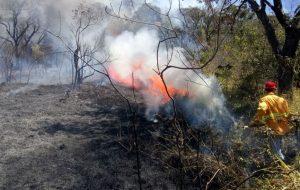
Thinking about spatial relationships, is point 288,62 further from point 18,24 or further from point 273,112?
point 18,24

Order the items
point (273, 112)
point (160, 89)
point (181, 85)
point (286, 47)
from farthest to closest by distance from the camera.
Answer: point (160, 89)
point (181, 85)
point (286, 47)
point (273, 112)

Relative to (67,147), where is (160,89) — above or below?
above

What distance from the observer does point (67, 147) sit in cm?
954

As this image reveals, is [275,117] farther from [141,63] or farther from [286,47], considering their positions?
[141,63]

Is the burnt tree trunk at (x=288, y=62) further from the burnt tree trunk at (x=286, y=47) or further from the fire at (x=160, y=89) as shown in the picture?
the fire at (x=160, y=89)

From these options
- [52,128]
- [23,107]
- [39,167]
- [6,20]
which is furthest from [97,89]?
[6,20]

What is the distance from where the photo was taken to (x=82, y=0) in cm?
3531

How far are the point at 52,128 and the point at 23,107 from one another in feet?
10.3

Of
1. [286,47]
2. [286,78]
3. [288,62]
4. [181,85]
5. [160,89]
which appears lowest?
[160,89]

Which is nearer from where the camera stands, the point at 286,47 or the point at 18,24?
the point at 286,47

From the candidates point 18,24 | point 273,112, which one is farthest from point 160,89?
point 18,24

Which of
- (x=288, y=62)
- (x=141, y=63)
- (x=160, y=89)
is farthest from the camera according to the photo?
(x=141, y=63)

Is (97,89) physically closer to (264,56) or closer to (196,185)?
(264,56)

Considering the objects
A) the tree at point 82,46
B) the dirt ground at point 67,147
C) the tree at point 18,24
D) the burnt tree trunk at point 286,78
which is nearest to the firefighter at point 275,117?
the dirt ground at point 67,147
